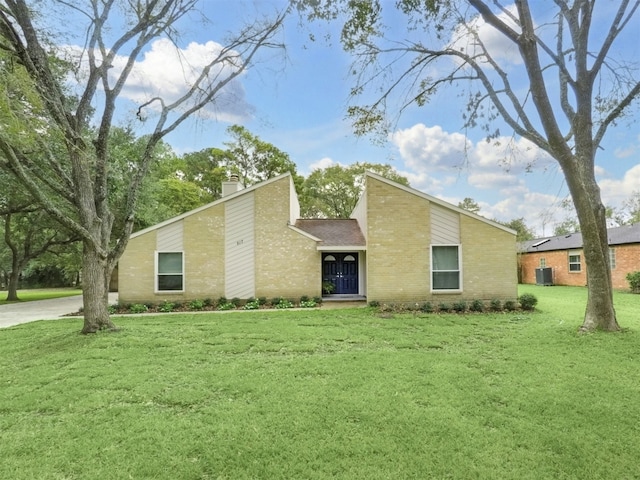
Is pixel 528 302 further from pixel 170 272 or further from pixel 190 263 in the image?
pixel 170 272

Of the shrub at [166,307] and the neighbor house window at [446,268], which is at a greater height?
the neighbor house window at [446,268]

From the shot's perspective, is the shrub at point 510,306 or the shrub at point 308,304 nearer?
the shrub at point 510,306

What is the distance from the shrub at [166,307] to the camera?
1273cm

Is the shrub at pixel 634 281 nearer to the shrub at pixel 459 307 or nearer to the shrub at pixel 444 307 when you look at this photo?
the shrub at pixel 459 307

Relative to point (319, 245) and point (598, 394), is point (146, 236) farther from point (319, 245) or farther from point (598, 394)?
point (598, 394)

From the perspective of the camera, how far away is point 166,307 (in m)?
12.8

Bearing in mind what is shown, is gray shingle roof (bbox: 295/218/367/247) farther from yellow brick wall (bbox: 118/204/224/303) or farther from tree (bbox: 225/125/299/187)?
tree (bbox: 225/125/299/187)

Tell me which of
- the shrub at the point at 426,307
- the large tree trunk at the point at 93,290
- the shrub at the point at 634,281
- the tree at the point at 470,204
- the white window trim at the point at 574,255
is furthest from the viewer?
the tree at the point at 470,204

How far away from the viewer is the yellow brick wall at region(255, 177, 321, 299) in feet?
45.1

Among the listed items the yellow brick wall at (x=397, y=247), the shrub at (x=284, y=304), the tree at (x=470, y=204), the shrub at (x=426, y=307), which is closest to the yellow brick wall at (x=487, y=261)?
the yellow brick wall at (x=397, y=247)

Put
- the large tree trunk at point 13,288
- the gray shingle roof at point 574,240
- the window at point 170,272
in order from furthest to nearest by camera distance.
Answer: the large tree trunk at point 13,288
the gray shingle roof at point 574,240
the window at point 170,272

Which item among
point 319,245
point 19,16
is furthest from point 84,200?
point 319,245

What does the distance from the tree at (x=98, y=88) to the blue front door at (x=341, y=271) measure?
8088mm

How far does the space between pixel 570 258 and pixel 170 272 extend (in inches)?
973
